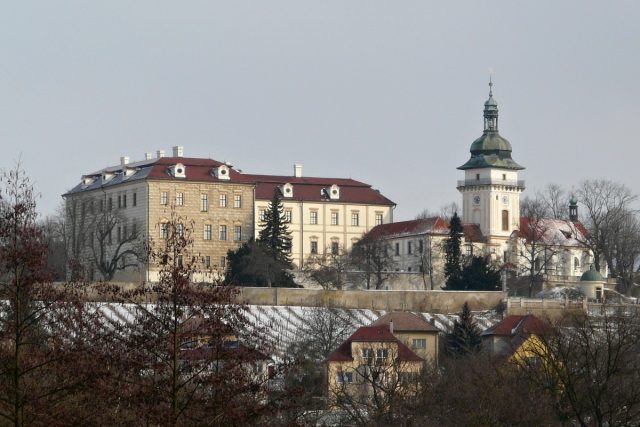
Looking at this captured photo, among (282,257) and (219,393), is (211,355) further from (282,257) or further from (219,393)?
(282,257)

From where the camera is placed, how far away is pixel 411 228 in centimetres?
10950

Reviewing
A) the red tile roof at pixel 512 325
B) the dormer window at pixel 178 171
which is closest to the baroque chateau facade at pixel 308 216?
the dormer window at pixel 178 171

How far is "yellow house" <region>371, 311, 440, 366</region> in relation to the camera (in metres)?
81.4

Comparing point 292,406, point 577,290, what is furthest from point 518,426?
point 577,290

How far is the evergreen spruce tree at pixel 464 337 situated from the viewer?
8038 cm

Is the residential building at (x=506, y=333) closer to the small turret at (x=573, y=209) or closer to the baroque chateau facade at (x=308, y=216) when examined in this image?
the baroque chateau facade at (x=308, y=216)

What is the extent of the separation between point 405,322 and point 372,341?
9.14 metres

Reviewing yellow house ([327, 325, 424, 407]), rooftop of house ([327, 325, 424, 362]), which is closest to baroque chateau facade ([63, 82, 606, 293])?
rooftop of house ([327, 325, 424, 362])

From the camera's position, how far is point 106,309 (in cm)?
8225

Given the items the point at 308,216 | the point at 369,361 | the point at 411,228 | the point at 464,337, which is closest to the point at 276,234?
the point at 308,216

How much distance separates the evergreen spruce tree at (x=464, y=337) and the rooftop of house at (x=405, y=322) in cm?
99

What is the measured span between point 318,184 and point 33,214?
84.1 m

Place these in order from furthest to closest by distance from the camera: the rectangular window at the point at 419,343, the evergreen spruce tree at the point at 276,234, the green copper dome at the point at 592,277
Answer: the green copper dome at the point at 592,277, the evergreen spruce tree at the point at 276,234, the rectangular window at the point at 419,343

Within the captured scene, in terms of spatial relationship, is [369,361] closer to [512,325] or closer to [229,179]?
[512,325]
